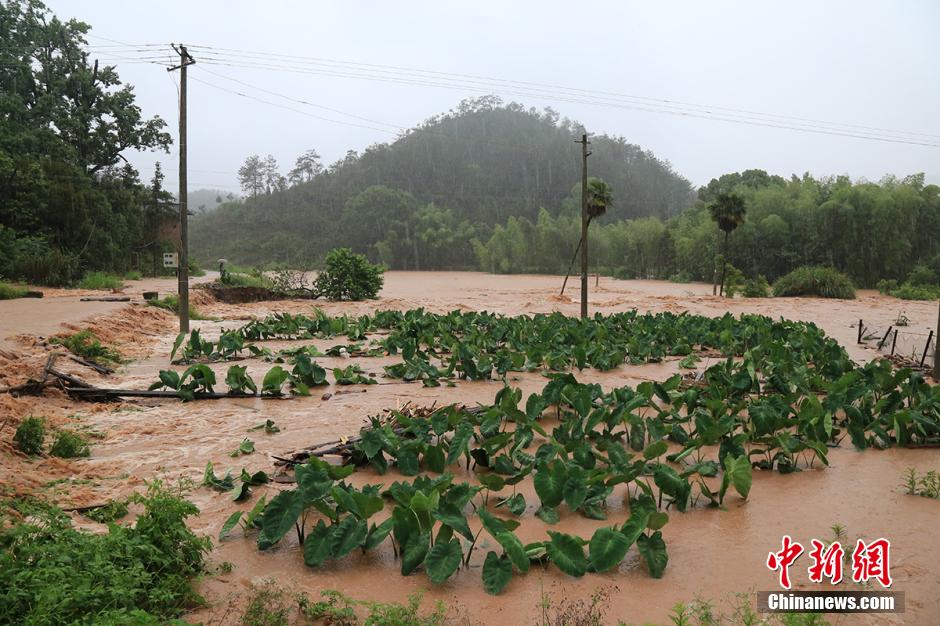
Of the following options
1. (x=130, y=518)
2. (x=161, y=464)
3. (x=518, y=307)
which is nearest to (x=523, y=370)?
(x=161, y=464)

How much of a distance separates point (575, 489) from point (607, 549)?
2.56 feet

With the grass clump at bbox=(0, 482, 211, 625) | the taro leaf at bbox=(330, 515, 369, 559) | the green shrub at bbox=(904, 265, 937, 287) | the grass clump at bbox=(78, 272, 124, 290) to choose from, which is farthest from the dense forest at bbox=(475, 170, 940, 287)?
the grass clump at bbox=(0, 482, 211, 625)

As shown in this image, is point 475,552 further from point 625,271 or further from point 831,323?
point 625,271

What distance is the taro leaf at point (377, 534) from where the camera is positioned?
11.0 feet

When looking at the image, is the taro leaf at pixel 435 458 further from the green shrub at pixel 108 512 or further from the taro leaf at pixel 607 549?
the green shrub at pixel 108 512

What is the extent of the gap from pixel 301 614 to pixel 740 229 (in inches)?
1236

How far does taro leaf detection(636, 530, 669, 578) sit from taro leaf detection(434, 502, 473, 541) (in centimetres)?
90

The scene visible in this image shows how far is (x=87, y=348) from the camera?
8672 mm

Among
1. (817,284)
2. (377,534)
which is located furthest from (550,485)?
(817,284)

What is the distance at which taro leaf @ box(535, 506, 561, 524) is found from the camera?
391 centimetres

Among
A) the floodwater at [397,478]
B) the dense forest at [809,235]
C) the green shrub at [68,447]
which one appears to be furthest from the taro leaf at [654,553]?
the dense forest at [809,235]

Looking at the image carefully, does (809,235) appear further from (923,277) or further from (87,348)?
(87,348)

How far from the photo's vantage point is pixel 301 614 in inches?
113

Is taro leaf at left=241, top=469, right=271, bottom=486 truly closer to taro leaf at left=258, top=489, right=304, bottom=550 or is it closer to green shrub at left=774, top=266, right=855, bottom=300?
taro leaf at left=258, top=489, right=304, bottom=550
